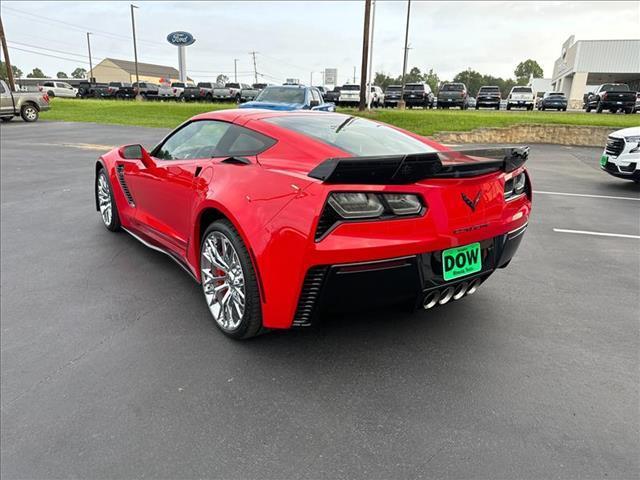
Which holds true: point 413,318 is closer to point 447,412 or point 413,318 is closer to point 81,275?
point 447,412

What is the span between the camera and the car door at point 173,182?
10.7ft

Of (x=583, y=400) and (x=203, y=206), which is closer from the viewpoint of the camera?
(x=583, y=400)

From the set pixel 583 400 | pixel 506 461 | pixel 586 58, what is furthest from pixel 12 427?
pixel 586 58

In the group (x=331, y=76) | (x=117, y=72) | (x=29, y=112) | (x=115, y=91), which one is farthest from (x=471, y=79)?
(x=29, y=112)

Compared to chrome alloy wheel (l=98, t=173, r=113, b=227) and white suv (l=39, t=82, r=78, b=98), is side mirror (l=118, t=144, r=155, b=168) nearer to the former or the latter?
chrome alloy wheel (l=98, t=173, r=113, b=227)

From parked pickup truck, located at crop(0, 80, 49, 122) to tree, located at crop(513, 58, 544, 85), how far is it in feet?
434

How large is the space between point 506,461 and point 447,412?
0.35m

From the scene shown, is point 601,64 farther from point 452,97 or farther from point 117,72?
point 117,72

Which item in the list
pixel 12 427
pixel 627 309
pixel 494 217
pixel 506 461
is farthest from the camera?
pixel 627 309

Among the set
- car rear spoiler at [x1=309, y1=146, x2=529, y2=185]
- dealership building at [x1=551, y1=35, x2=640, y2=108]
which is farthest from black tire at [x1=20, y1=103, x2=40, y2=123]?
dealership building at [x1=551, y1=35, x2=640, y2=108]

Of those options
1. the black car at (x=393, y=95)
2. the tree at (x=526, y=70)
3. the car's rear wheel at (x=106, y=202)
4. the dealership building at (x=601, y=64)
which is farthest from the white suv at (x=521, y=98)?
the tree at (x=526, y=70)

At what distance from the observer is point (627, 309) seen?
3367mm

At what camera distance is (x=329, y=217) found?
2.21 m

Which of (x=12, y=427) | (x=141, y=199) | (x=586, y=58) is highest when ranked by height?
(x=586, y=58)
